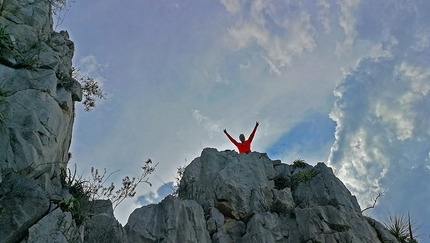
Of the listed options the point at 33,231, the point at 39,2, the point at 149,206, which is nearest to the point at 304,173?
the point at 149,206

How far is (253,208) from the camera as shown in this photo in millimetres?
16234

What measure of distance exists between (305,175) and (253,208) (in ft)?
12.5

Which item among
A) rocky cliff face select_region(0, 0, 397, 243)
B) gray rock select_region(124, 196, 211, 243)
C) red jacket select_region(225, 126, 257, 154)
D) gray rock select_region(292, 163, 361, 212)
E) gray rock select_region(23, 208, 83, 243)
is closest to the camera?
gray rock select_region(23, 208, 83, 243)

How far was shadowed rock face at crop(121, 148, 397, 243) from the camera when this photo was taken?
14.2m

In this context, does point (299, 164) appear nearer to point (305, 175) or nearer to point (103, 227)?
point (305, 175)

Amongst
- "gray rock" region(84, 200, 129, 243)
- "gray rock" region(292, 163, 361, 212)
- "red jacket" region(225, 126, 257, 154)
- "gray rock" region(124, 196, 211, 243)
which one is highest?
"red jacket" region(225, 126, 257, 154)

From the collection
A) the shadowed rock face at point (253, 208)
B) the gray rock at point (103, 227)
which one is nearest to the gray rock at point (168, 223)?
the shadowed rock face at point (253, 208)

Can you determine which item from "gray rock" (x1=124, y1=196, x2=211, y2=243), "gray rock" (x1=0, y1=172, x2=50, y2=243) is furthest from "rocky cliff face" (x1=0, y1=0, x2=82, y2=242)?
"gray rock" (x1=124, y1=196, x2=211, y2=243)

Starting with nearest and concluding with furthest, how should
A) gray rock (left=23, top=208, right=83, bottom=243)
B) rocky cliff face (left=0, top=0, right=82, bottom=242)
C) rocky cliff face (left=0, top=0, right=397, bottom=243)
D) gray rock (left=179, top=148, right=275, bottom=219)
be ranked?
gray rock (left=23, top=208, right=83, bottom=243) < rocky cliff face (left=0, top=0, right=82, bottom=242) < rocky cliff face (left=0, top=0, right=397, bottom=243) < gray rock (left=179, top=148, right=275, bottom=219)

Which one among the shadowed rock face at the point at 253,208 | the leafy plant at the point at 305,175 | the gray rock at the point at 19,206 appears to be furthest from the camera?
the leafy plant at the point at 305,175

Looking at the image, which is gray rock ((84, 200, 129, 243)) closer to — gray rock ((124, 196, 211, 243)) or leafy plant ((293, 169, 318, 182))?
gray rock ((124, 196, 211, 243))

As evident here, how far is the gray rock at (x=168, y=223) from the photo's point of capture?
13.5m

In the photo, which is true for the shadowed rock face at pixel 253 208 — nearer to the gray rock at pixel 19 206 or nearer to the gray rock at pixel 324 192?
the gray rock at pixel 324 192

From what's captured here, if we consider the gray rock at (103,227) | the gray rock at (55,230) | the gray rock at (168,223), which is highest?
the gray rock at (168,223)
